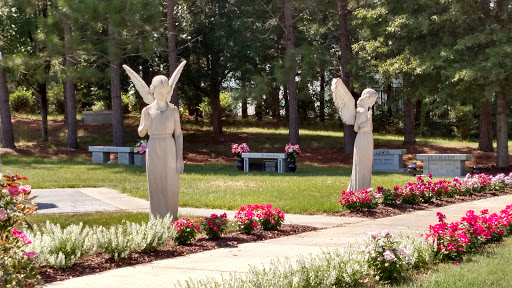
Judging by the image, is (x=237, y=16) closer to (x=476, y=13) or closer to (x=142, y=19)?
(x=142, y=19)

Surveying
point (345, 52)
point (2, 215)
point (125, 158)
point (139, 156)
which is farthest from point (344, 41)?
point (2, 215)

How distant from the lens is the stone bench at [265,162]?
77.2 feet

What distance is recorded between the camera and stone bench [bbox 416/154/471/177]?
21.6m

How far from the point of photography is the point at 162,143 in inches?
380

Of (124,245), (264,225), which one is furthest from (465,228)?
(124,245)

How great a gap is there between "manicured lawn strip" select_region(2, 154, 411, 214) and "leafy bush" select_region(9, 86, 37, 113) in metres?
18.1

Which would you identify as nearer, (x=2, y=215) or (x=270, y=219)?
(x=2, y=215)

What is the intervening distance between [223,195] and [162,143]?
17.8 ft

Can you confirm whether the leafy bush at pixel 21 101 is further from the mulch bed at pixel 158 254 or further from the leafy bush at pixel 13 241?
the leafy bush at pixel 13 241

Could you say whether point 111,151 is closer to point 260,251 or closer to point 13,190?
point 260,251

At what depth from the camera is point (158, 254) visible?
26.6 ft

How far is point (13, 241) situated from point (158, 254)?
3.36m

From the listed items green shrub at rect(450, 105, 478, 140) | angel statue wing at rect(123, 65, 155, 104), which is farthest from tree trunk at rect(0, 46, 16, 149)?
green shrub at rect(450, 105, 478, 140)

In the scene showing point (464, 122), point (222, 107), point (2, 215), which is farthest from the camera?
point (222, 107)
